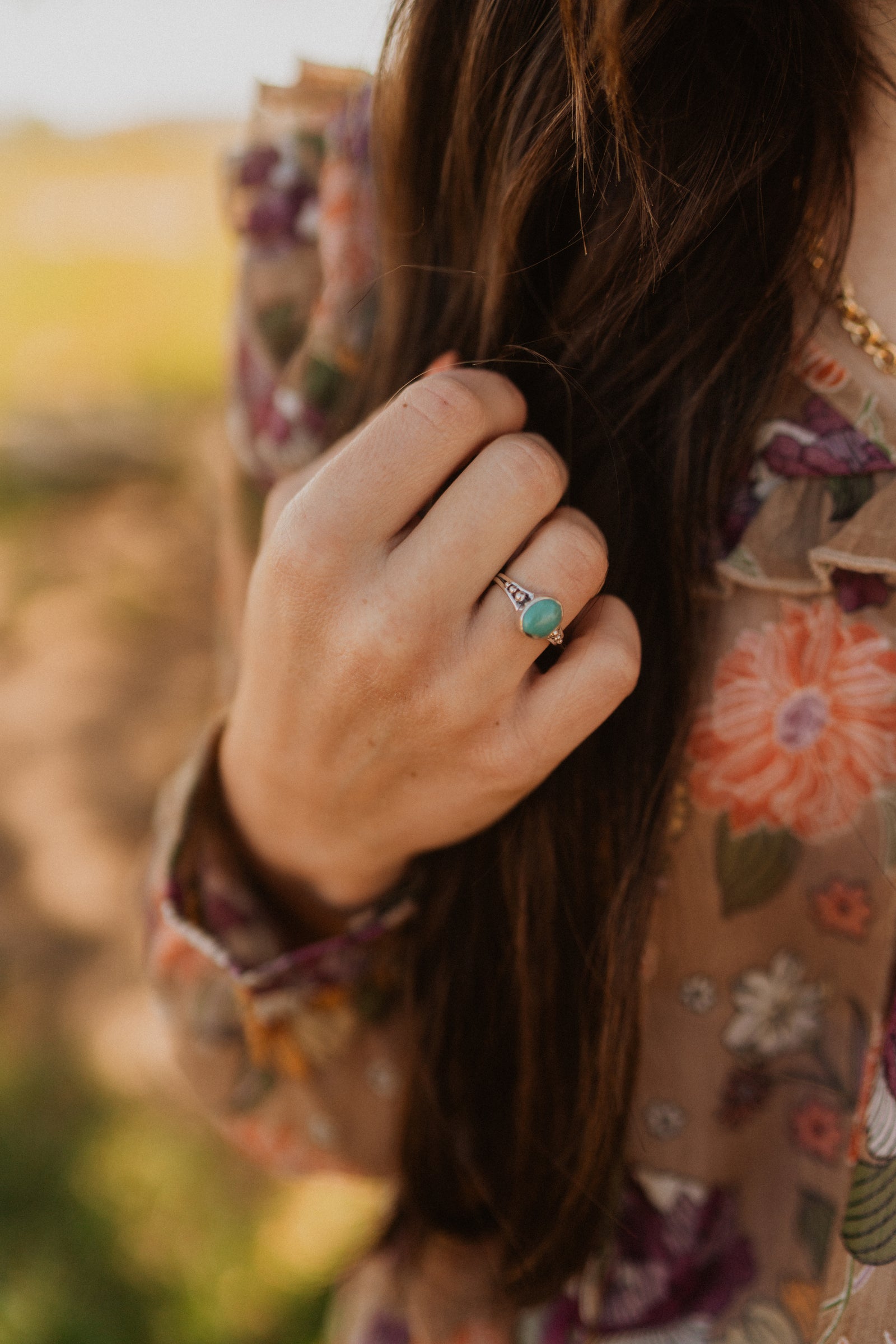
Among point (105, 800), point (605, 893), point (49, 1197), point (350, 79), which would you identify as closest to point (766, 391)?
point (605, 893)

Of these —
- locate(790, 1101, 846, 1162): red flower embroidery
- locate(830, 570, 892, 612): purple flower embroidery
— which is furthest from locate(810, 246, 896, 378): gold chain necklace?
locate(790, 1101, 846, 1162): red flower embroidery

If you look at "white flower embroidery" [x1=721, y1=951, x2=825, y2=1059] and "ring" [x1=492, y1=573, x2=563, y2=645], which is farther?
"white flower embroidery" [x1=721, y1=951, x2=825, y2=1059]

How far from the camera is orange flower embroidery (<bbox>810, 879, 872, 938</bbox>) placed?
650mm

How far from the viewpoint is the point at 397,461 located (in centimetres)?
51

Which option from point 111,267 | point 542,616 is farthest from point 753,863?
point 111,267

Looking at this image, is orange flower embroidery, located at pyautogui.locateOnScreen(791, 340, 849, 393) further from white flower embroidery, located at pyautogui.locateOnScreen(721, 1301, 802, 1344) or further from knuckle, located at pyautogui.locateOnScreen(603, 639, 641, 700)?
white flower embroidery, located at pyautogui.locateOnScreen(721, 1301, 802, 1344)

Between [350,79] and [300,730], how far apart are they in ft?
2.37

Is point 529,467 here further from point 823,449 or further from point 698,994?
point 698,994

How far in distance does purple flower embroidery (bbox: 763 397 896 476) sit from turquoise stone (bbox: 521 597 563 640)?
19 cm

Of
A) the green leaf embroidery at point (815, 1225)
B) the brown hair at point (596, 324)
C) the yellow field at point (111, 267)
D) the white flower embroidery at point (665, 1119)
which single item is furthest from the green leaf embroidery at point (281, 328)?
the yellow field at point (111, 267)

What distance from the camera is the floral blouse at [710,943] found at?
583 millimetres

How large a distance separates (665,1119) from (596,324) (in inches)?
23.9

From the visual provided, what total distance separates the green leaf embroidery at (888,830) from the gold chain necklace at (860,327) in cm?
27

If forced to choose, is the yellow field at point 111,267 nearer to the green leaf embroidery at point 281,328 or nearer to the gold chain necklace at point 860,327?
the green leaf embroidery at point 281,328
